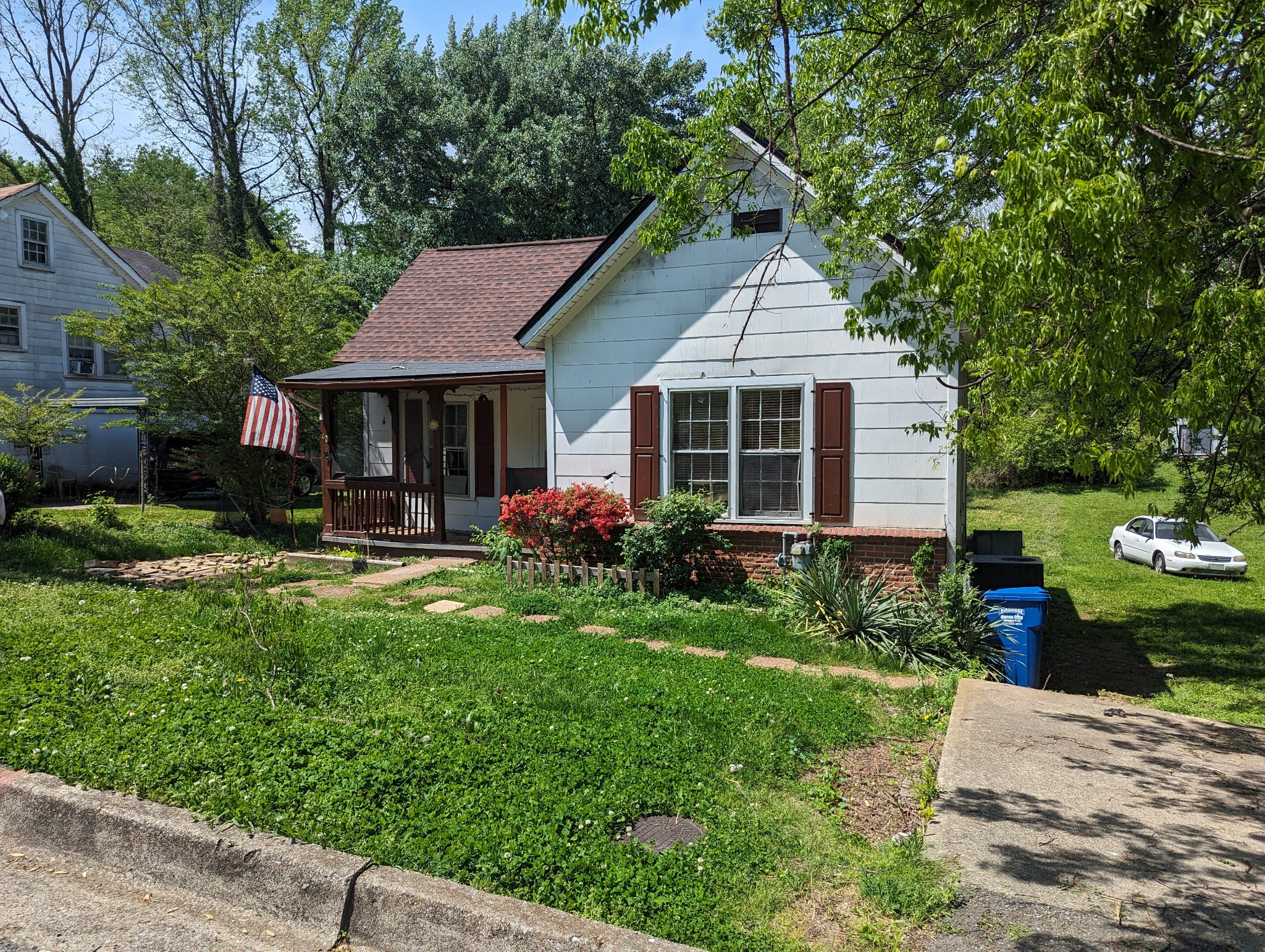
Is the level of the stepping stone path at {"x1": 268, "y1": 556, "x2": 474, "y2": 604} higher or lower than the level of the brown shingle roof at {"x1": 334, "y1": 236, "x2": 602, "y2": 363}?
lower

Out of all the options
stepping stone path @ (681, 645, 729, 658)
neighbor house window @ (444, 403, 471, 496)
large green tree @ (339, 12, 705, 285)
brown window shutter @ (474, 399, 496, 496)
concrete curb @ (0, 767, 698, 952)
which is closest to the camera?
concrete curb @ (0, 767, 698, 952)

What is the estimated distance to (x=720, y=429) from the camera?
35.1 ft

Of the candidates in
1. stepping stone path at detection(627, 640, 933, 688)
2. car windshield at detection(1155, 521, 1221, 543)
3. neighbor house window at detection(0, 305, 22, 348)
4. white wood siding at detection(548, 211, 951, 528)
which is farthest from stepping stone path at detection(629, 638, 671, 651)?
neighbor house window at detection(0, 305, 22, 348)

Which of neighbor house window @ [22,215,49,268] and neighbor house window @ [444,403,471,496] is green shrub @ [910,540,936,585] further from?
neighbor house window @ [22,215,49,268]

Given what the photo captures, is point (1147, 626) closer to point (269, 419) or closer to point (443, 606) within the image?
point (443, 606)

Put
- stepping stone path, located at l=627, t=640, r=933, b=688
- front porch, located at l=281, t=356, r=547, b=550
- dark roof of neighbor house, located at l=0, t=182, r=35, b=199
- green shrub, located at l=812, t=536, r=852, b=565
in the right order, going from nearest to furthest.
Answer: stepping stone path, located at l=627, t=640, r=933, b=688, green shrub, located at l=812, t=536, r=852, b=565, front porch, located at l=281, t=356, r=547, b=550, dark roof of neighbor house, located at l=0, t=182, r=35, b=199

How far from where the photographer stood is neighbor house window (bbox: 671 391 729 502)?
35.0 ft

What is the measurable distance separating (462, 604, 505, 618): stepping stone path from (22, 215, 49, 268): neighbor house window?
69.4ft

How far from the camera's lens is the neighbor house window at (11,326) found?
2253 cm

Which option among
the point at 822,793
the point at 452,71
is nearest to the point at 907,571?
the point at 822,793

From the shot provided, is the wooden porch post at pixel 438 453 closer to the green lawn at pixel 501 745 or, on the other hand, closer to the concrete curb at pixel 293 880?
the green lawn at pixel 501 745

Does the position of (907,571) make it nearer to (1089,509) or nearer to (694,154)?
(694,154)

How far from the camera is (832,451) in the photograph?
9.95 m

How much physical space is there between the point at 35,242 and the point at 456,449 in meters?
16.6
